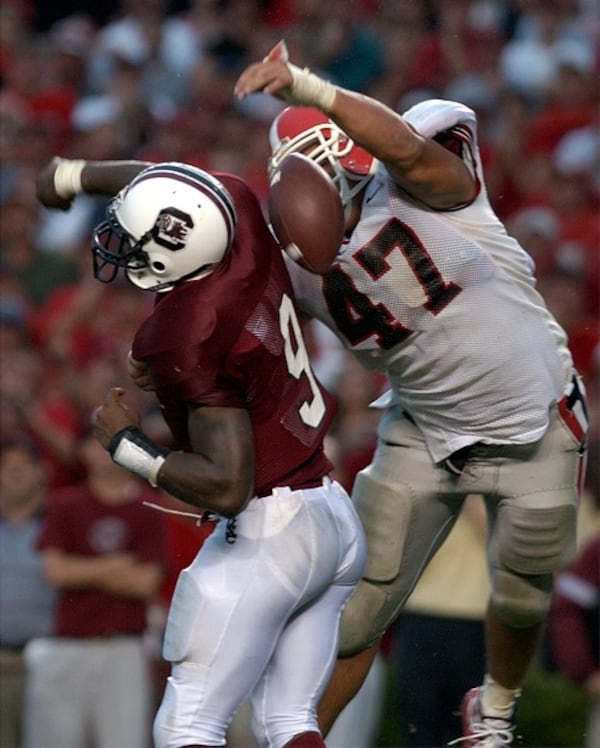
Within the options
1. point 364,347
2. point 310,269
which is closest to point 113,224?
point 310,269

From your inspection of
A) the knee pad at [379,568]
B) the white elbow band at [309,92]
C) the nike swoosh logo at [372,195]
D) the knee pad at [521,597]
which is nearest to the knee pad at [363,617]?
the knee pad at [379,568]

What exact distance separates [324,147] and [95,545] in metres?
2.84

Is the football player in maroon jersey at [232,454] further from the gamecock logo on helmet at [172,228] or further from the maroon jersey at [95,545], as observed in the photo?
the maroon jersey at [95,545]

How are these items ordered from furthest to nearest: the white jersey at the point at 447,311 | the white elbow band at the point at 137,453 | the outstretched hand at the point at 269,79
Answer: the white jersey at the point at 447,311 < the white elbow band at the point at 137,453 < the outstretched hand at the point at 269,79

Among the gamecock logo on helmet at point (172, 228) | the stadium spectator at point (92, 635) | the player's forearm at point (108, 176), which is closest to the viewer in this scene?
the gamecock logo on helmet at point (172, 228)

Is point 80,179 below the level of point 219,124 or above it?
above

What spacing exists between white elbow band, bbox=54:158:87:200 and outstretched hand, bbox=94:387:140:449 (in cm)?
78

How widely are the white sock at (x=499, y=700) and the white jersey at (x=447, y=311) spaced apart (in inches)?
31.2

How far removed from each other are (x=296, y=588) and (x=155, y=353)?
70 centimetres

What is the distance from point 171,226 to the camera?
4.04 meters

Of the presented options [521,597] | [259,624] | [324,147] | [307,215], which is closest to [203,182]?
[307,215]

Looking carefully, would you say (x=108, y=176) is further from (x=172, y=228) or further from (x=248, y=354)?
(x=248, y=354)

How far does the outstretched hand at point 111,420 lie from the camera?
4.27 m

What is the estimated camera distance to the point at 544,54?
10398 mm
